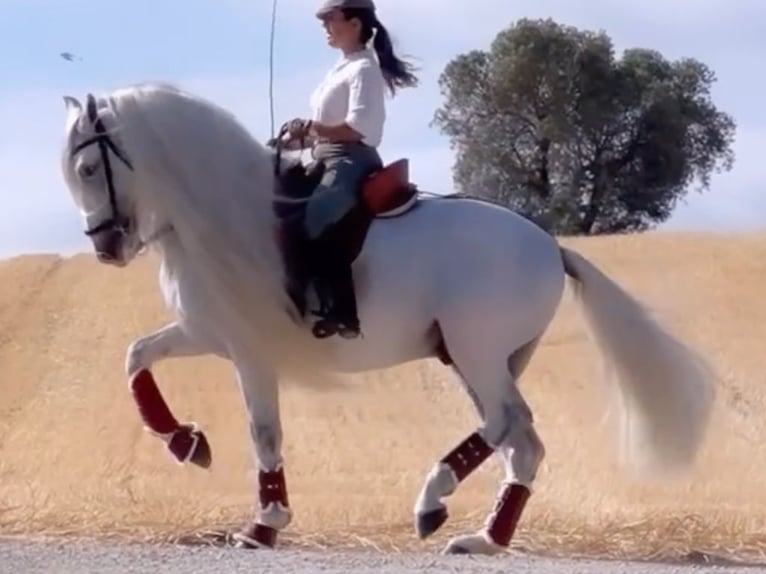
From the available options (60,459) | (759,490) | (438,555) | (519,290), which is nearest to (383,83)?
(519,290)

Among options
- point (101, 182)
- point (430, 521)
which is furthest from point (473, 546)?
point (101, 182)

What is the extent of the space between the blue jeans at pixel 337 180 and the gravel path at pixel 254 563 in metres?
1.51

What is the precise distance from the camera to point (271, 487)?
9164 mm

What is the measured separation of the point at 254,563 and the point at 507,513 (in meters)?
1.71

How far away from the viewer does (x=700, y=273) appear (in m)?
29.7

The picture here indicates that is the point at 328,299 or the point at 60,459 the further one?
the point at 60,459

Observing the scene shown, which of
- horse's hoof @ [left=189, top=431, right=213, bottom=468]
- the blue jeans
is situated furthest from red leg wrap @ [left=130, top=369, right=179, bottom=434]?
the blue jeans

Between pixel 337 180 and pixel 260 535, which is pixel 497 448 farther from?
pixel 337 180

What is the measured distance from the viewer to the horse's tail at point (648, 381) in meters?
9.48

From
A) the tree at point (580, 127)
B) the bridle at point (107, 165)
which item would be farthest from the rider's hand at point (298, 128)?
the tree at point (580, 127)

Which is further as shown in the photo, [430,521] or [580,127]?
[580,127]

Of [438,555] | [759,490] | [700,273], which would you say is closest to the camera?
[438,555]

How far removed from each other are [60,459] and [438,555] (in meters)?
8.91

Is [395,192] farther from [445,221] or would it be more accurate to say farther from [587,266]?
[587,266]
